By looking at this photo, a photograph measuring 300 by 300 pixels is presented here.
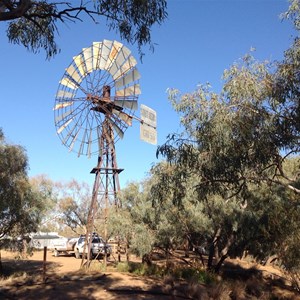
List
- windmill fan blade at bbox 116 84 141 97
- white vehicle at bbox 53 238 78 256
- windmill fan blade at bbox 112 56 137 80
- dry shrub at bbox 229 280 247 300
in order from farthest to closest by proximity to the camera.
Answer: white vehicle at bbox 53 238 78 256 → windmill fan blade at bbox 116 84 141 97 → windmill fan blade at bbox 112 56 137 80 → dry shrub at bbox 229 280 247 300

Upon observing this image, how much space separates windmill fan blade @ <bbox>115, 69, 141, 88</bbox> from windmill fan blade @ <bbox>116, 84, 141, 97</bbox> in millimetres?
334

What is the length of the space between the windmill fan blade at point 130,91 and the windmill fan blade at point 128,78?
334 mm

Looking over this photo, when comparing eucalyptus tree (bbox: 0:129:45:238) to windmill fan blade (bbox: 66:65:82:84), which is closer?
eucalyptus tree (bbox: 0:129:45:238)

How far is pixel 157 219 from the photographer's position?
67.0 ft

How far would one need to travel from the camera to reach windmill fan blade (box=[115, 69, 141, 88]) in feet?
79.7

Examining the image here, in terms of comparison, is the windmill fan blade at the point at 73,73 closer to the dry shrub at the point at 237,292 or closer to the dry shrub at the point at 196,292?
the dry shrub at the point at 196,292

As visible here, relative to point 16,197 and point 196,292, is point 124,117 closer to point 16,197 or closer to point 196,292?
point 16,197

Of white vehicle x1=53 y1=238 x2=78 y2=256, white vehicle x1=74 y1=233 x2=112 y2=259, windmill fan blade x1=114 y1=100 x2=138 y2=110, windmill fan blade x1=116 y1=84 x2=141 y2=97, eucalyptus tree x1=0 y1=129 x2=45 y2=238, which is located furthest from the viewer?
white vehicle x1=53 y1=238 x2=78 y2=256

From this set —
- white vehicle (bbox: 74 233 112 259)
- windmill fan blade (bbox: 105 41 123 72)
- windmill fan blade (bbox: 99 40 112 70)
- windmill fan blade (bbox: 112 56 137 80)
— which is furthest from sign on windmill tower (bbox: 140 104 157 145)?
white vehicle (bbox: 74 233 112 259)

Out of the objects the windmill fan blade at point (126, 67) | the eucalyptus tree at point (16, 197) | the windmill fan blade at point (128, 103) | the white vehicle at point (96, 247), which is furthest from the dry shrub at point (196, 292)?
the windmill fan blade at point (126, 67)

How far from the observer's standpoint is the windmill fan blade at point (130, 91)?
24.7 metres

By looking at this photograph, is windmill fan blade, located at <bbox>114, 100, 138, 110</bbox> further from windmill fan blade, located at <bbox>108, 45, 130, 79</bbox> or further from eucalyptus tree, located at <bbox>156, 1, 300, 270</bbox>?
eucalyptus tree, located at <bbox>156, 1, 300, 270</bbox>

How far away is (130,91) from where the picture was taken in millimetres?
24906

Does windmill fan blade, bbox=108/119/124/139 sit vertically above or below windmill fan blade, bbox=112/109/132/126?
below
